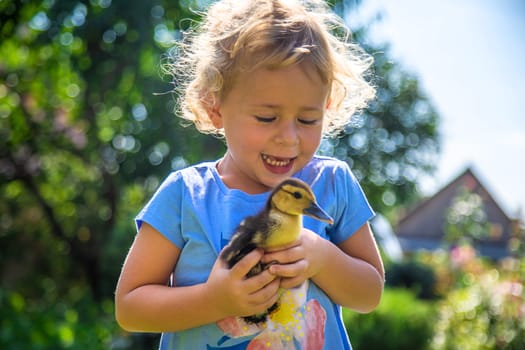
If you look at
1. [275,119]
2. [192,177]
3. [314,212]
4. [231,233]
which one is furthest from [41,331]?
[314,212]

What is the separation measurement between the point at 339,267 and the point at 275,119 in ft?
1.38

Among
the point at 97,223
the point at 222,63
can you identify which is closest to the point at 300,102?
the point at 222,63

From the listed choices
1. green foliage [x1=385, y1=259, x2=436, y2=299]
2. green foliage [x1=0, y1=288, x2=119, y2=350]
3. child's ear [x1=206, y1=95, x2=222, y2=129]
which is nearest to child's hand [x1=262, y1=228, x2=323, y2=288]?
child's ear [x1=206, y1=95, x2=222, y2=129]

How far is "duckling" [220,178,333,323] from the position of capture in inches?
59.2

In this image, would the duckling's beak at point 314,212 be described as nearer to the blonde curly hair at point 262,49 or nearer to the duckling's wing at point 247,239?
the duckling's wing at point 247,239

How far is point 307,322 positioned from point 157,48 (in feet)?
16.8

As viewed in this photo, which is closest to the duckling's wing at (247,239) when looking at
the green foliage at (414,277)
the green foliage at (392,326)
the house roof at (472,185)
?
the green foliage at (392,326)

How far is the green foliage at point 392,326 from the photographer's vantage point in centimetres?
854

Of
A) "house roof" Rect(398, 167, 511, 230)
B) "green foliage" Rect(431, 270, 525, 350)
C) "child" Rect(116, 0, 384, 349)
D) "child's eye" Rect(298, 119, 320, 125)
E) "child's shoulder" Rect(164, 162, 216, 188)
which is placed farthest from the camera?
"house roof" Rect(398, 167, 511, 230)

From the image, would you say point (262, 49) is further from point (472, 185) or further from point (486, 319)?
point (472, 185)

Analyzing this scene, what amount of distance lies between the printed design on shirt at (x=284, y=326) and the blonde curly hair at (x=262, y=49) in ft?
1.92

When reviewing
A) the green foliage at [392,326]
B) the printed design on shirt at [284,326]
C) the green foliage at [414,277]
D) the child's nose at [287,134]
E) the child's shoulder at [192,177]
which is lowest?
the green foliage at [414,277]

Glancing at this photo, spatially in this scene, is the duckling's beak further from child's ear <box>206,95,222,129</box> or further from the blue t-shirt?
child's ear <box>206,95,222,129</box>

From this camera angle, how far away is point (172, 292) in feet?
5.41
